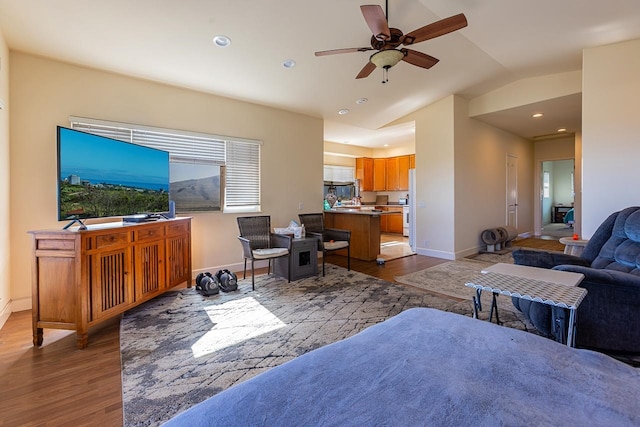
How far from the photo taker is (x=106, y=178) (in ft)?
9.07

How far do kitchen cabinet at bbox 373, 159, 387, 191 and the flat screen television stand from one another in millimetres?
7128

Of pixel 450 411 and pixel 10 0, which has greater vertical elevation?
pixel 10 0

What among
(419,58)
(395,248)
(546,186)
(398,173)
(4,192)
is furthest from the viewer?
(546,186)

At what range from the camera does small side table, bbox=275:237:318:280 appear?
13.6 feet

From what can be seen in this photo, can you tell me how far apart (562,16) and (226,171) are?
4.60 m

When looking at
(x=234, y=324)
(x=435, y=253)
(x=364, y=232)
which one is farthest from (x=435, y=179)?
(x=234, y=324)

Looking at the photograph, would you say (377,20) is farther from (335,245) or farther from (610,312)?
(335,245)

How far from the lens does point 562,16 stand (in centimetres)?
320

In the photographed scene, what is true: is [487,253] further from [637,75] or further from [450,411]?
[450,411]

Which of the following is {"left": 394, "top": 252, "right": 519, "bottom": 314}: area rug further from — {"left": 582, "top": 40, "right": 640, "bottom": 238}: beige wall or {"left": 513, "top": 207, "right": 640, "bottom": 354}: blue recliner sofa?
{"left": 582, "top": 40, "right": 640, "bottom": 238}: beige wall

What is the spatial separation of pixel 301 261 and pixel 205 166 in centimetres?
202

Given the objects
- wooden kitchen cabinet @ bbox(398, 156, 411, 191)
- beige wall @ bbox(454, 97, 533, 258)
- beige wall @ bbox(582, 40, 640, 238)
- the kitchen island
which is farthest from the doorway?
the kitchen island

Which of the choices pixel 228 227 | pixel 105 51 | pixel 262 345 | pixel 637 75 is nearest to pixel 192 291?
pixel 228 227

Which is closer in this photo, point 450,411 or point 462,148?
point 450,411
